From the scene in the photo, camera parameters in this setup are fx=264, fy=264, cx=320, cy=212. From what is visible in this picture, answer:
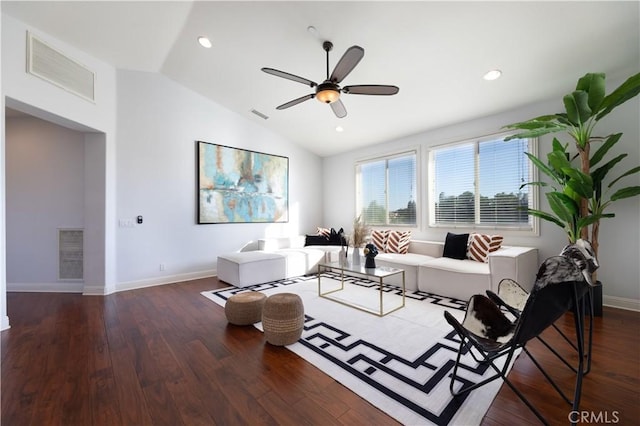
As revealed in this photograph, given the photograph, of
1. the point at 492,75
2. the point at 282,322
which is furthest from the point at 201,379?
the point at 492,75

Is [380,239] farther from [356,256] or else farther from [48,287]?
[48,287]

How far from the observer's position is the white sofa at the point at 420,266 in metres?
3.27

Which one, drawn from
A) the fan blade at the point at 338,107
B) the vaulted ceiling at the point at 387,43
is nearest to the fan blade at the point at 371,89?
the fan blade at the point at 338,107

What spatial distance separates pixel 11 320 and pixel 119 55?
356 cm

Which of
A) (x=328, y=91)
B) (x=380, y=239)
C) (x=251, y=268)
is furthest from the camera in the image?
(x=380, y=239)

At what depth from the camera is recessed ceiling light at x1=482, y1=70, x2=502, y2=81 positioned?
321 centimetres

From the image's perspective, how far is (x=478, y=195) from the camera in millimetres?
4332

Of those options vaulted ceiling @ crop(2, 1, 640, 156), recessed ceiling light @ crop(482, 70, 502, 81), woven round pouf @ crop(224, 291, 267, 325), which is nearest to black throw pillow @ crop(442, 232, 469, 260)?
vaulted ceiling @ crop(2, 1, 640, 156)

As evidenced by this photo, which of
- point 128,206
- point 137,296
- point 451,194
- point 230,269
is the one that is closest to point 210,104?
point 128,206

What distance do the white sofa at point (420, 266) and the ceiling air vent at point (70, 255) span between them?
6.56ft

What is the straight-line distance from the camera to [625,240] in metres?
3.14

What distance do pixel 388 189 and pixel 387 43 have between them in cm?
306

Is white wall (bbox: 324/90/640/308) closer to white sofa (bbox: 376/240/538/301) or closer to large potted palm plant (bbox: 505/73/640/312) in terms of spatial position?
large potted palm plant (bbox: 505/73/640/312)

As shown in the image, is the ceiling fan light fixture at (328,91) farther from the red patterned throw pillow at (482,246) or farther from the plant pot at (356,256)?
the red patterned throw pillow at (482,246)
